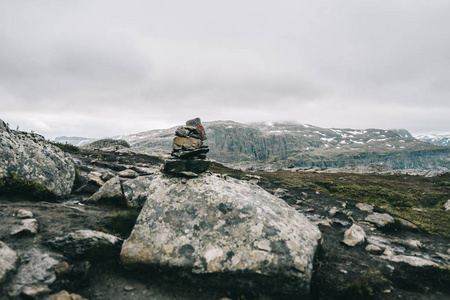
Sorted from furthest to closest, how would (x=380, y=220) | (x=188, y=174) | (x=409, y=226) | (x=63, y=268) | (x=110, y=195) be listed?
(x=380, y=220), (x=409, y=226), (x=110, y=195), (x=188, y=174), (x=63, y=268)

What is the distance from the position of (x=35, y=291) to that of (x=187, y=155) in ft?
24.6

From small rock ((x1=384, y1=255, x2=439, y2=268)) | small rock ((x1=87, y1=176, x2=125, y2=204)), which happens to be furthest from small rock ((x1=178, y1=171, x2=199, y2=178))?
small rock ((x1=384, y1=255, x2=439, y2=268))

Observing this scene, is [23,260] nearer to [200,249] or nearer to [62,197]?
[200,249]

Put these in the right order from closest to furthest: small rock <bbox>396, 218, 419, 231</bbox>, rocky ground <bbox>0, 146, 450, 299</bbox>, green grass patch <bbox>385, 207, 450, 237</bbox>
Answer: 1. rocky ground <bbox>0, 146, 450, 299</bbox>
2. small rock <bbox>396, 218, 419, 231</bbox>
3. green grass patch <bbox>385, 207, 450, 237</bbox>

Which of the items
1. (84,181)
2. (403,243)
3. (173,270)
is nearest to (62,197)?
(84,181)

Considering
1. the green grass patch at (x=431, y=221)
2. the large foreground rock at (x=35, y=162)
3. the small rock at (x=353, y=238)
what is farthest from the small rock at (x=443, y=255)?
the large foreground rock at (x=35, y=162)

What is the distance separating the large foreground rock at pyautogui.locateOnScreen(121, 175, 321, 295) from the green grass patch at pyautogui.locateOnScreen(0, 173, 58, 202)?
562 centimetres

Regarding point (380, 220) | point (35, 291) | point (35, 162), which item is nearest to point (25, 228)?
point (35, 291)

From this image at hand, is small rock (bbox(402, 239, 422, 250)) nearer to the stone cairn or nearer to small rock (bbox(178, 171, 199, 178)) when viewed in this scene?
the stone cairn

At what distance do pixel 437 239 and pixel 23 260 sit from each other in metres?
17.4

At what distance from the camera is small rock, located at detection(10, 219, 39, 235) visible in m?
6.28

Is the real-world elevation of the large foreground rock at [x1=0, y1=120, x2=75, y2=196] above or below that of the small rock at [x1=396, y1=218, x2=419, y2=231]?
above

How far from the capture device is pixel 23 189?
945 cm

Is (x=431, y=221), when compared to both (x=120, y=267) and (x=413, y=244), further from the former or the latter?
(x=120, y=267)
